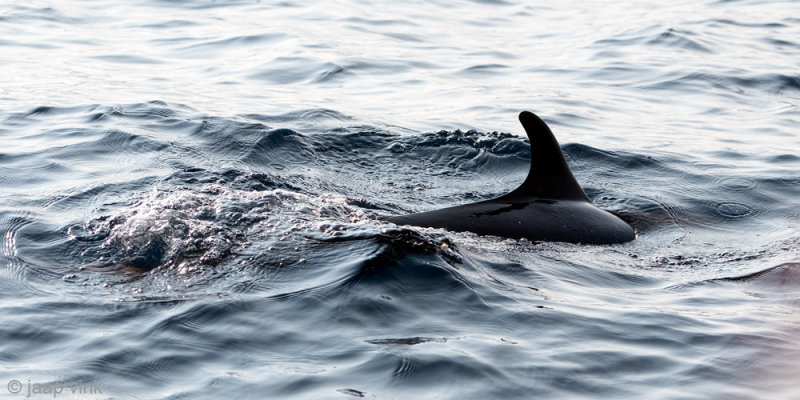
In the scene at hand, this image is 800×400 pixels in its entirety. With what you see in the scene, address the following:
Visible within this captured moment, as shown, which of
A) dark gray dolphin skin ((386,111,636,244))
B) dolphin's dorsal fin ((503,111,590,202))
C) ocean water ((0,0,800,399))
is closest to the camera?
ocean water ((0,0,800,399))

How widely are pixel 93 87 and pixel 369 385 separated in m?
9.67

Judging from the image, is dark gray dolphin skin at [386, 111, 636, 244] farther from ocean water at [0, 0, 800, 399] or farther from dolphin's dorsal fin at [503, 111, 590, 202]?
ocean water at [0, 0, 800, 399]

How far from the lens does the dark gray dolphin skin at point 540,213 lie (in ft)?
23.6

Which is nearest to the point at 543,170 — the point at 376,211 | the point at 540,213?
the point at 540,213

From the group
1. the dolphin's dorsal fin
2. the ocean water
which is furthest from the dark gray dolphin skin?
the ocean water

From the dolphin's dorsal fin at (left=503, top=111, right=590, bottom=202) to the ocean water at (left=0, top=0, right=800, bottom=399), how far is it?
1.81 ft

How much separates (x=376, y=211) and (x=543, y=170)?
1.46m

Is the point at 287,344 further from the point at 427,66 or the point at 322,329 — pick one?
the point at 427,66

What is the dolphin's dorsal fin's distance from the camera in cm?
748

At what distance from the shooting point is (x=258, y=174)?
358 inches

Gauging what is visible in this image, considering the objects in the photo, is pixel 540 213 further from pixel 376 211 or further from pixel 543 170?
pixel 376 211

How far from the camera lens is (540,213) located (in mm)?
7398

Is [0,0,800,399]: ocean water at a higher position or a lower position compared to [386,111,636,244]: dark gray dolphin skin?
lower

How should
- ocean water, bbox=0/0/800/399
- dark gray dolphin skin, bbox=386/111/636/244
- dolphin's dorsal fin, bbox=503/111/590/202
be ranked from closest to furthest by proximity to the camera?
1. ocean water, bbox=0/0/800/399
2. dark gray dolphin skin, bbox=386/111/636/244
3. dolphin's dorsal fin, bbox=503/111/590/202
